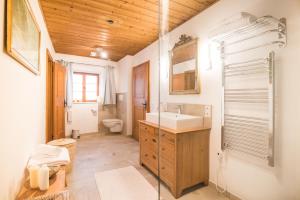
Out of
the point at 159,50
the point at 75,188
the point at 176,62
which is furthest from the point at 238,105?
the point at 75,188

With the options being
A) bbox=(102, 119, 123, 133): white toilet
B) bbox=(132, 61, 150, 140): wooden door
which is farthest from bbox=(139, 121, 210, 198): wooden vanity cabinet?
bbox=(102, 119, 123, 133): white toilet

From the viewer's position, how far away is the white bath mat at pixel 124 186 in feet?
5.88

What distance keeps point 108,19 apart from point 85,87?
2.87m

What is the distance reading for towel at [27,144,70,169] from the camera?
1329mm

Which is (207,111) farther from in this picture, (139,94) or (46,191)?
(139,94)

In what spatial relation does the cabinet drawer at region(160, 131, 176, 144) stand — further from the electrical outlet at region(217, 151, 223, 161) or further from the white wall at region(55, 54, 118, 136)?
the white wall at region(55, 54, 118, 136)

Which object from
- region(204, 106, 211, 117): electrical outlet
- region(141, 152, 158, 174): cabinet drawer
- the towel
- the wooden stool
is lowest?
region(141, 152, 158, 174): cabinet drawer

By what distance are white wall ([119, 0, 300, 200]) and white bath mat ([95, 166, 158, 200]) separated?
889 millimetres

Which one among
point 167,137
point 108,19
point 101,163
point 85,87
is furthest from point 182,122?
point 85,87

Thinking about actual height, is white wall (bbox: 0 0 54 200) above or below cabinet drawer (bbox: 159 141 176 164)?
above

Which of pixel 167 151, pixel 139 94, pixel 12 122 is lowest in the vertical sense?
pixel 167 151

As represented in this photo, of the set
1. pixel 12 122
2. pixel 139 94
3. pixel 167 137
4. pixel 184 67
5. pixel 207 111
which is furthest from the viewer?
pixel 139 94

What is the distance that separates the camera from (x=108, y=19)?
2.33 metres

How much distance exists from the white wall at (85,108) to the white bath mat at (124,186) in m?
2.56
